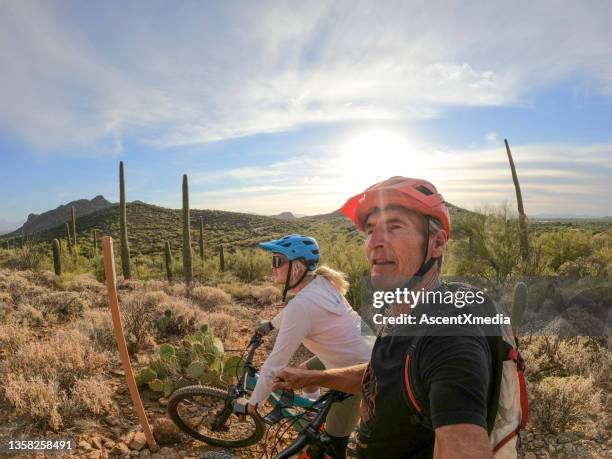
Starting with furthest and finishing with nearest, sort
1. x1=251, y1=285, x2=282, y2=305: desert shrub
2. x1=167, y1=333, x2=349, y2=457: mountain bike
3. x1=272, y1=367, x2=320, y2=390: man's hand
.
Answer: x1=251, y1=285, x2=282, y2=305: desert shrub
x1=167, y1=333, x2=349, y2=457: mountain bike
x1=272, y1=367, x2=320, y2=390: man's hand

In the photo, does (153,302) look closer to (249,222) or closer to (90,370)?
(90,370)

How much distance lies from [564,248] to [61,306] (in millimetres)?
17595

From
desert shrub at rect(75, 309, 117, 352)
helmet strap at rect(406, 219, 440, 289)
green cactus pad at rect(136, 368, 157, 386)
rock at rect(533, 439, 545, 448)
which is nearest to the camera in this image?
helmet strap at rect(406, 219, 440, 289)

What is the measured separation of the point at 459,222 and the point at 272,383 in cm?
1372

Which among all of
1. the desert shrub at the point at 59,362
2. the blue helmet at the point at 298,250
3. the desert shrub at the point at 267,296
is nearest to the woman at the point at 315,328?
the blue helmet at the point at 298,250

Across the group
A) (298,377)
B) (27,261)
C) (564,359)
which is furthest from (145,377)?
(27,261)

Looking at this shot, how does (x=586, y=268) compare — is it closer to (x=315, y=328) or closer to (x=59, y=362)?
(x=315, y=328)

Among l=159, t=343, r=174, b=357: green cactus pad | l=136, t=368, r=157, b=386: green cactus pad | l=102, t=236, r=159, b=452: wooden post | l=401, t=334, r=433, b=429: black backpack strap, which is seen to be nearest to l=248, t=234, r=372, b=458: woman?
l=102, t=236, r=159, b=452: wooden post

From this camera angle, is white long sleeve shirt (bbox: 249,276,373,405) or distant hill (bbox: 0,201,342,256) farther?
distant hill (bbox: 0,201,342,256)

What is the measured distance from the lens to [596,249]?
15.8 meters

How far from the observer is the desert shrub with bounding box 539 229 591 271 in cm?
1580

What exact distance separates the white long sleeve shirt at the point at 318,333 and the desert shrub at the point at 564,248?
1531cm

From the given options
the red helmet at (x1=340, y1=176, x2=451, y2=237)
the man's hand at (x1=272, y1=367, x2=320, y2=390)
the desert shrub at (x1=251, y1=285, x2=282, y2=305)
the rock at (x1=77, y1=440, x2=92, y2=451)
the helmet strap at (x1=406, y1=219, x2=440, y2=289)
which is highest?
the red helmet at (x1=340, y1=176, x2=451, y2=237)

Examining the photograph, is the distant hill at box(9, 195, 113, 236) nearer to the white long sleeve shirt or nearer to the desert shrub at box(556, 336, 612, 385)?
the desert shrub at box(556, 336, 612, 385)
